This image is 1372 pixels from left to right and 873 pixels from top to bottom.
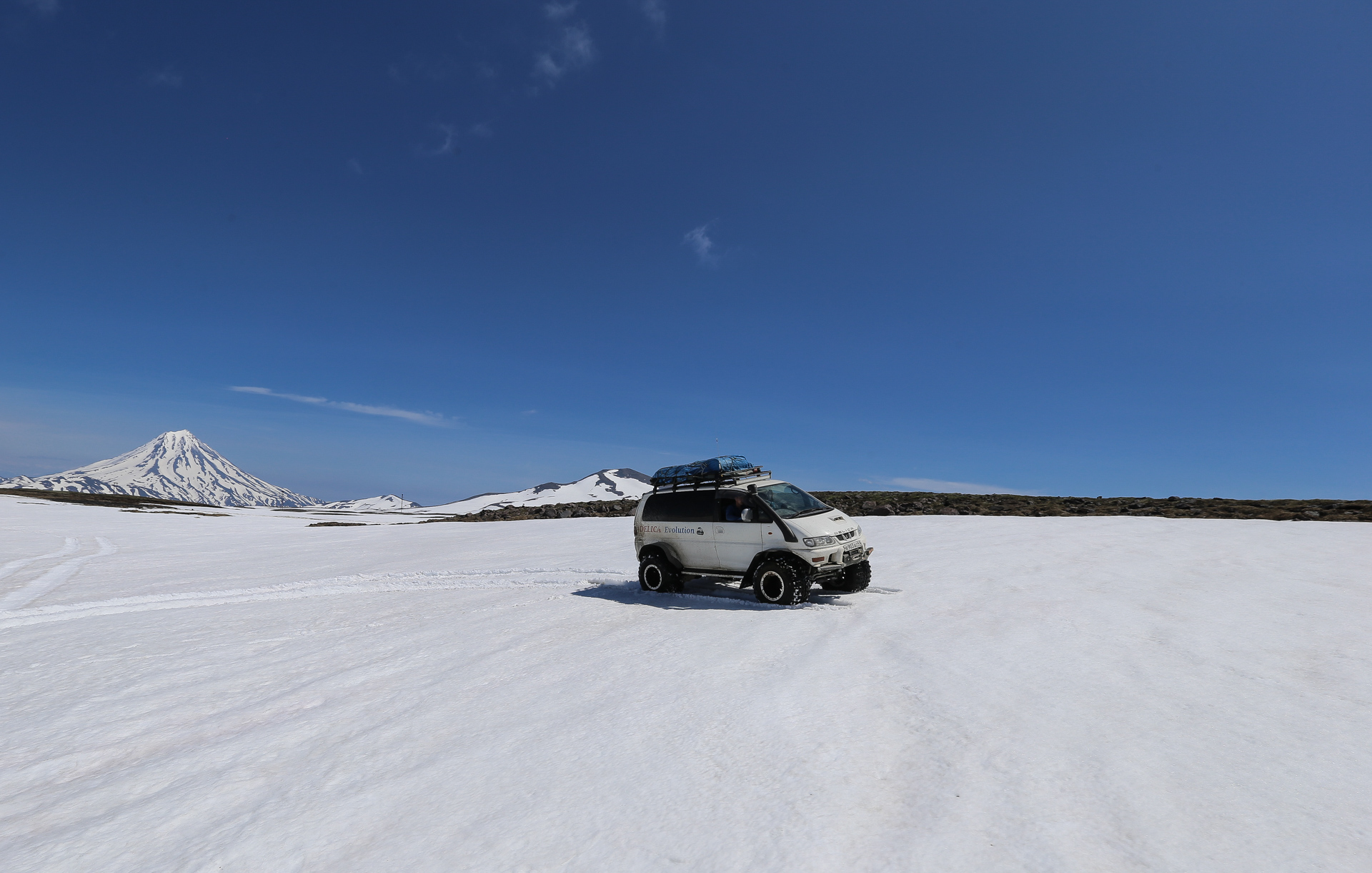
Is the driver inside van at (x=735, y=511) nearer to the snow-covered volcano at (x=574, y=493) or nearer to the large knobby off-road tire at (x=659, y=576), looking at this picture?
the large knobby off-road tire at (x=659, y=576)

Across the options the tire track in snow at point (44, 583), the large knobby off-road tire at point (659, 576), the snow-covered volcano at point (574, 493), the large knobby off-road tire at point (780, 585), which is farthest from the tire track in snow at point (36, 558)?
the snow-covered volcano at point (574, 493)

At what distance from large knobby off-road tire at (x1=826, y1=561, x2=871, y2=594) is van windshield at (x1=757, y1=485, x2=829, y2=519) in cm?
113

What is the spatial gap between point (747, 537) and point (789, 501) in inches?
41.3

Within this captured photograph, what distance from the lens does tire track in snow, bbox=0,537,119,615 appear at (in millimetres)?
11086

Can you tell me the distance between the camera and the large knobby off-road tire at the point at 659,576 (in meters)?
11.3

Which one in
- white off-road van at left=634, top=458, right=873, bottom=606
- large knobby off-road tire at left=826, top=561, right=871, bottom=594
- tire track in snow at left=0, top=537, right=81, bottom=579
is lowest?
tire track in snow at left=0, top=537, right=81, bottom=579

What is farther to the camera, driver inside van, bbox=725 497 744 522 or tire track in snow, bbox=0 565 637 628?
driver inside van, bbox=725 497 744 522

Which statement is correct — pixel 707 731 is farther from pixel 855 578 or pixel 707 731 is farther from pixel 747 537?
pixel 855 578

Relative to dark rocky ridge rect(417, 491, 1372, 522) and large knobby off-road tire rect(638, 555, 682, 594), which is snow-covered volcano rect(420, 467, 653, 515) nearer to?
dark rocky ridge rect(417, 491, 1372, 522)

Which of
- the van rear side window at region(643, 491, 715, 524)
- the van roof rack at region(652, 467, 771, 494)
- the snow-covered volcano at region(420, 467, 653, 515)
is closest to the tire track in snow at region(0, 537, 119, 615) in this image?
the van rear side window at region(643, 491, 715, 524)

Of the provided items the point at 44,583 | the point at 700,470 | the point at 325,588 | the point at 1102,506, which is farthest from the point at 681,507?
the point at 1102,506

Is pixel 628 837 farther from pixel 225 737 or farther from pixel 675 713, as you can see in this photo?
pixel 225 737

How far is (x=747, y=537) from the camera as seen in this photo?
34.0ft

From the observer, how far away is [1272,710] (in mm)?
5062
